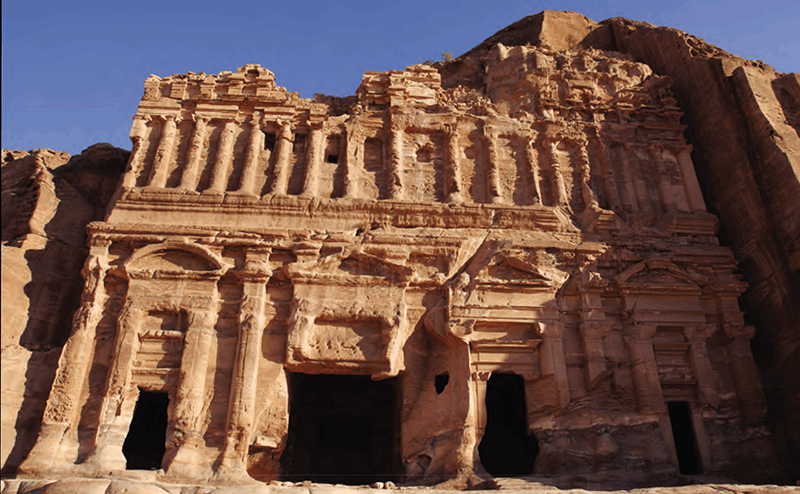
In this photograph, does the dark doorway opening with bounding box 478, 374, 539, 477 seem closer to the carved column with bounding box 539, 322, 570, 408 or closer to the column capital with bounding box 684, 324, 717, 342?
the carved column with bounding box 539, 322, 570, 408

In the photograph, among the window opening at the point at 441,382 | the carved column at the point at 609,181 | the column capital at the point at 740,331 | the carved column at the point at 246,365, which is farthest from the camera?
the carved column at the point at 609,181

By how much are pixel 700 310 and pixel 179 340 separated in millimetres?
9395

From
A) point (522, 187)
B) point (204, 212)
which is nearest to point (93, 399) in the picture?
point (204, 212)

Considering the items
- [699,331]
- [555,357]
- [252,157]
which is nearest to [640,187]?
[699,331]

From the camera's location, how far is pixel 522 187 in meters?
12.8

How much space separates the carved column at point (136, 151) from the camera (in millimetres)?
11906

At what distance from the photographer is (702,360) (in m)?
10.8

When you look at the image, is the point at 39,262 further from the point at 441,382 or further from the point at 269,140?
the point at 441,382

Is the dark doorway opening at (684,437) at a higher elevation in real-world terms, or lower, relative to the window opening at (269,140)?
lower

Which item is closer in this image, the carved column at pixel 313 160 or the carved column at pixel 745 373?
the carved column at pixel 745 373

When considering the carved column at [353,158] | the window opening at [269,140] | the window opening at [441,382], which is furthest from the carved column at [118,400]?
the window opening at [441,382]

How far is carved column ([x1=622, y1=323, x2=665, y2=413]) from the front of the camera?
33.7 feet

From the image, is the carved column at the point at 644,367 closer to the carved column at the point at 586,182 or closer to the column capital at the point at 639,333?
the column capital at the point at 639,333

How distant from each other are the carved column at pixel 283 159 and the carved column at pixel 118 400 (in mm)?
3549
